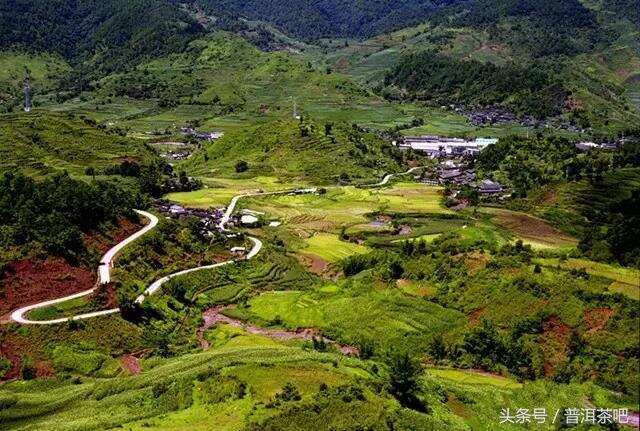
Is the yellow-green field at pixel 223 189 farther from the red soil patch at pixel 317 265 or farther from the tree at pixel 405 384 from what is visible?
the tree at pixel 405 384

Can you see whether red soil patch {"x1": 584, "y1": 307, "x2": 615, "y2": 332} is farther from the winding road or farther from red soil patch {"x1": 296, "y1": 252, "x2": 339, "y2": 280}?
the winding road

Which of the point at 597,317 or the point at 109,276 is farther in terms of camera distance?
the point at 109,276

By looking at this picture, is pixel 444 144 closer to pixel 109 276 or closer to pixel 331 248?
pixel 331 248

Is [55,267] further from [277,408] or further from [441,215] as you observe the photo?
[441,215]

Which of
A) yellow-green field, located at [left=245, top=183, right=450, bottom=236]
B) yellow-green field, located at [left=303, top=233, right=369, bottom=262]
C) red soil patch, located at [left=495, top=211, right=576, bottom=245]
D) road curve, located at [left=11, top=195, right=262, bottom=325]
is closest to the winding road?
road curve, located at [left=11, top=195, right=262, bottom=325]

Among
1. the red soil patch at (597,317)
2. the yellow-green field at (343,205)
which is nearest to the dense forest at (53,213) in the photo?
the yellow-green field at (343,205)

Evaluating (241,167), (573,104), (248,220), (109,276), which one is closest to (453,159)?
(241,167)
